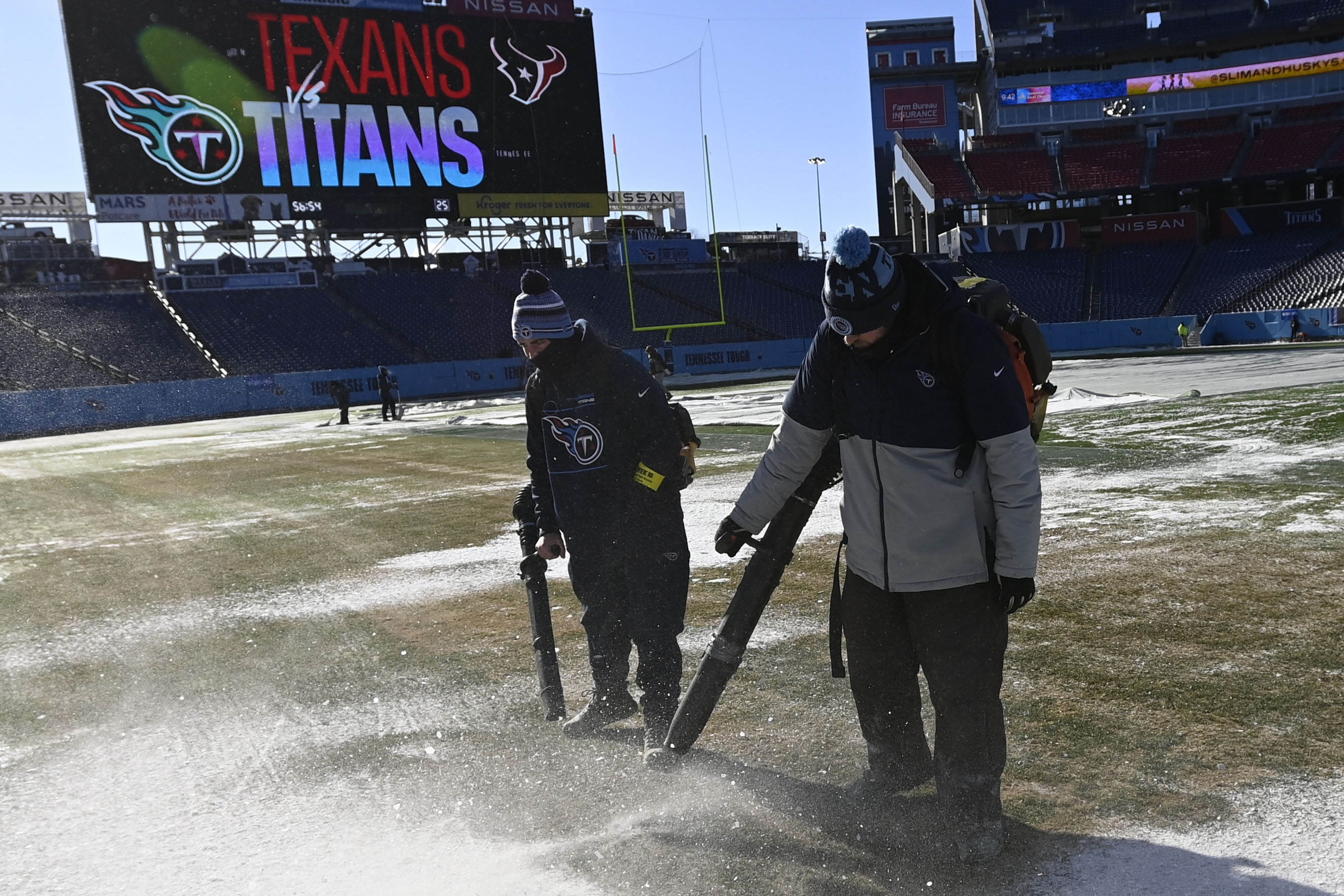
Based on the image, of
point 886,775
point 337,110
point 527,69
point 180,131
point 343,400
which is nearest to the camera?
point 886,775

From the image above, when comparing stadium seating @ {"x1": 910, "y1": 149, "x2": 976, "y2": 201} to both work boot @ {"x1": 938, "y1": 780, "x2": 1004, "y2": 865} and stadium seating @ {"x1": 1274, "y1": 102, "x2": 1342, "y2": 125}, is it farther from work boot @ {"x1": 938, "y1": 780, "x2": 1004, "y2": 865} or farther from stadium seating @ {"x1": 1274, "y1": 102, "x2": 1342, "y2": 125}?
work boot @ {"x1": 938, "y1": 780, "x2": 1004, "y2": 865}

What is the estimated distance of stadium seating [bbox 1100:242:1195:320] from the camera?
46156 millimetres

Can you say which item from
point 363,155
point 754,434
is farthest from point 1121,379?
point 363,155

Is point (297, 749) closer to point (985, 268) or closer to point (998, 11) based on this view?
point (985, 268)

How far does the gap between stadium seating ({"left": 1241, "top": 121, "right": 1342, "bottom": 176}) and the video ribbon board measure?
106ft

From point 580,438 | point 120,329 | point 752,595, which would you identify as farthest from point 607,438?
point 120,329

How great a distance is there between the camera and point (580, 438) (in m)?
4.14

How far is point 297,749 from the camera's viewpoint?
4.23m

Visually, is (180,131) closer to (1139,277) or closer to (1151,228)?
(1139,277)

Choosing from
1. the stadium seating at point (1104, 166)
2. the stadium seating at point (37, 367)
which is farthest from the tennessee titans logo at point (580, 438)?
the stadium seating at point (1104, 166)

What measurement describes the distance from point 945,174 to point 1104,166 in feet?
26.3

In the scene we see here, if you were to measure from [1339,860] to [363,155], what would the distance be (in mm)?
44649

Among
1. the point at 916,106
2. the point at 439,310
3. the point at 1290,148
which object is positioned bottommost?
the point at 439,310

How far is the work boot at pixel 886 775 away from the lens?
3373mm
